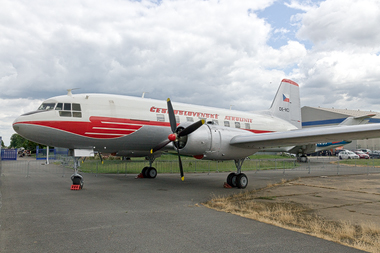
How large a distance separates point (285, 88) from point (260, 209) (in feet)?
47.7

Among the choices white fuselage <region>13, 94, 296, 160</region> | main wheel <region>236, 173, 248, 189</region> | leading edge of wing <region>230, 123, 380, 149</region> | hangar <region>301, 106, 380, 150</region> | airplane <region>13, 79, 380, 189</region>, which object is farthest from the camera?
hangar <region>301, 106, 380, 150</region>

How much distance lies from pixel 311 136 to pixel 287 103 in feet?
33.2

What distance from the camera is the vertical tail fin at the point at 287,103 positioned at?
2100cm

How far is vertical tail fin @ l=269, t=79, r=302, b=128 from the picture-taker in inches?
827

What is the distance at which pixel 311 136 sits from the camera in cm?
1175

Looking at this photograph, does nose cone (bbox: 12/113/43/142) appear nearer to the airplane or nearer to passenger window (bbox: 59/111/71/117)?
the airplane

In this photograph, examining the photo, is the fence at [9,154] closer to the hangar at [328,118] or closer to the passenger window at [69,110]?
the passenger window at [69,110]

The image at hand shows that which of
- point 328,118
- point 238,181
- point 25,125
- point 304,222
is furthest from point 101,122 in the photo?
point 328,118

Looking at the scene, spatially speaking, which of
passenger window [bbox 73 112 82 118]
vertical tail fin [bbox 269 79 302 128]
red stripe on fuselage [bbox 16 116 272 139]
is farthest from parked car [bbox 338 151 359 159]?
passenger window [bbox 73 112 82 118]

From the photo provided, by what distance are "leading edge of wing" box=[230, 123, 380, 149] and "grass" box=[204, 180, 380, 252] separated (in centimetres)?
295

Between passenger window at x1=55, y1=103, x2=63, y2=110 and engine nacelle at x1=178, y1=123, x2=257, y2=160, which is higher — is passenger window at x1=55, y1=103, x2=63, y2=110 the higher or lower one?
the higher one

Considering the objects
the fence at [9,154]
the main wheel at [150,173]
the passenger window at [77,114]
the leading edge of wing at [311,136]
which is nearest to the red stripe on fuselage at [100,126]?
the passenger window at [77,114]

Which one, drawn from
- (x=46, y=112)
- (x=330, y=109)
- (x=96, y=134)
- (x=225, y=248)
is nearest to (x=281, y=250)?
(x=225, y=248)

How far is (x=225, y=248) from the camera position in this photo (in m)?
5.35
